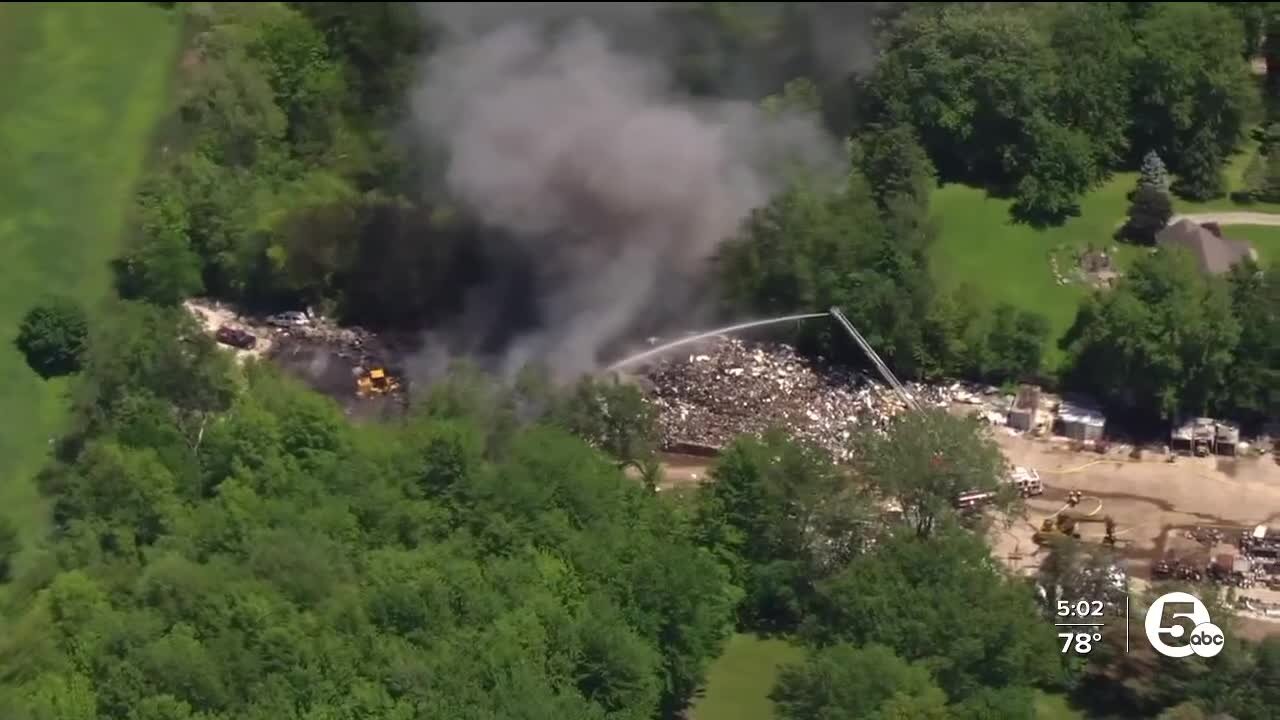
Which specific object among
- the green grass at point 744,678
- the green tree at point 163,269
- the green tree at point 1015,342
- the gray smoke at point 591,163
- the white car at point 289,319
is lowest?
the green grass at point 744,678

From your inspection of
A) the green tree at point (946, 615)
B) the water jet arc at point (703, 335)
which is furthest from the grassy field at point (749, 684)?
the water jet arc at point (703, 335)

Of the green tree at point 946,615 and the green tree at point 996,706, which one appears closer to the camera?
the green tree at point 996,706

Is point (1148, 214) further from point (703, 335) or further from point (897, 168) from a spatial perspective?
point (703, 335)

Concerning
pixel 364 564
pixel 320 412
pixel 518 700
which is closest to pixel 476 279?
pixel 320 412

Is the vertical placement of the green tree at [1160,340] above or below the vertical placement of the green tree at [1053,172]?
below

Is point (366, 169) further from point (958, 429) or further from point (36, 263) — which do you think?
point (958, 429)

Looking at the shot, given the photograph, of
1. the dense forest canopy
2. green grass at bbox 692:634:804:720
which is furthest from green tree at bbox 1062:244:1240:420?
green grass at bbox 692:634:804:720

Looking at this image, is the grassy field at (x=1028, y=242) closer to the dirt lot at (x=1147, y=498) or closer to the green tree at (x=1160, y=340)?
the green tree at (x=1160, y=340)
